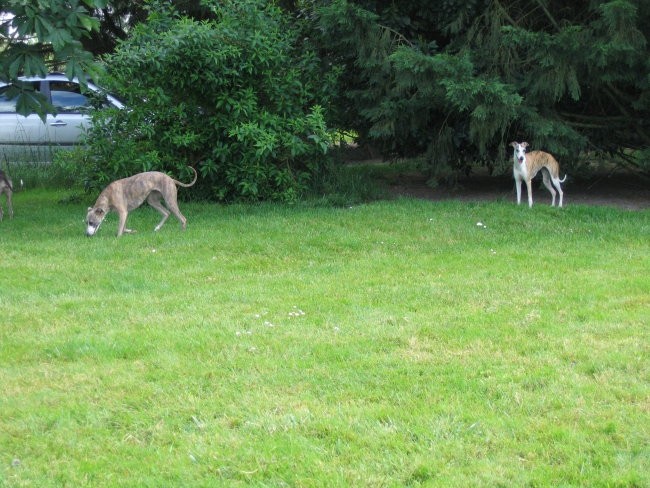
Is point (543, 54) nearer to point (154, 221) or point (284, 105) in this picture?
point (284, 105)

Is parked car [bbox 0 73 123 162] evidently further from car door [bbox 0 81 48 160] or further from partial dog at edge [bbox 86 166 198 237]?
partial dog at edge [bbox 86 166 198 237]

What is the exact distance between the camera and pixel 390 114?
13320 mm

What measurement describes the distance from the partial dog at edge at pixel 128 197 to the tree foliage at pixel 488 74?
11.2ft

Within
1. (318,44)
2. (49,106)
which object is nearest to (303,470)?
(49,106)

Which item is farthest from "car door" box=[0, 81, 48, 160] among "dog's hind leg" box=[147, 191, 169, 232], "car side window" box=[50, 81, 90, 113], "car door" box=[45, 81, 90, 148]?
"dog's hind leg" box=[147, 191, 169, 232]

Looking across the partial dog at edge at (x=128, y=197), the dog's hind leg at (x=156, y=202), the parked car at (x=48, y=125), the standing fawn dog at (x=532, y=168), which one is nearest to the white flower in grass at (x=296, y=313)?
the partial dog at edge at (x=128, y=197)

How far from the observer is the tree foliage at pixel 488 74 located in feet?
39.4

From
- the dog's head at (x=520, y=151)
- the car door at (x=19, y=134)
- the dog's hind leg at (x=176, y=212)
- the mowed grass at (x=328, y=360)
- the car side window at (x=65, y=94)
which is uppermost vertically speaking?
the car side window at (x=65, y=94)

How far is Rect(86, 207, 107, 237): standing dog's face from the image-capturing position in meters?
11.4

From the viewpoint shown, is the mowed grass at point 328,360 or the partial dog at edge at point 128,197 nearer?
the mowed grass at point 328,360

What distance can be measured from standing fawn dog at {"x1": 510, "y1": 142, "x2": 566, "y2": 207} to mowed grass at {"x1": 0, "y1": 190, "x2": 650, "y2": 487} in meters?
1.83

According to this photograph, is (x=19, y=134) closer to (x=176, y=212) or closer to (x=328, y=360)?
(x=176, y=212)

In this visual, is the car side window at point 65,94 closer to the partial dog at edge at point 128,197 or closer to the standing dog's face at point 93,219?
the partial dog at edge at point 128,197

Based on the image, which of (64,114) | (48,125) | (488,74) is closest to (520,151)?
(488,74)
